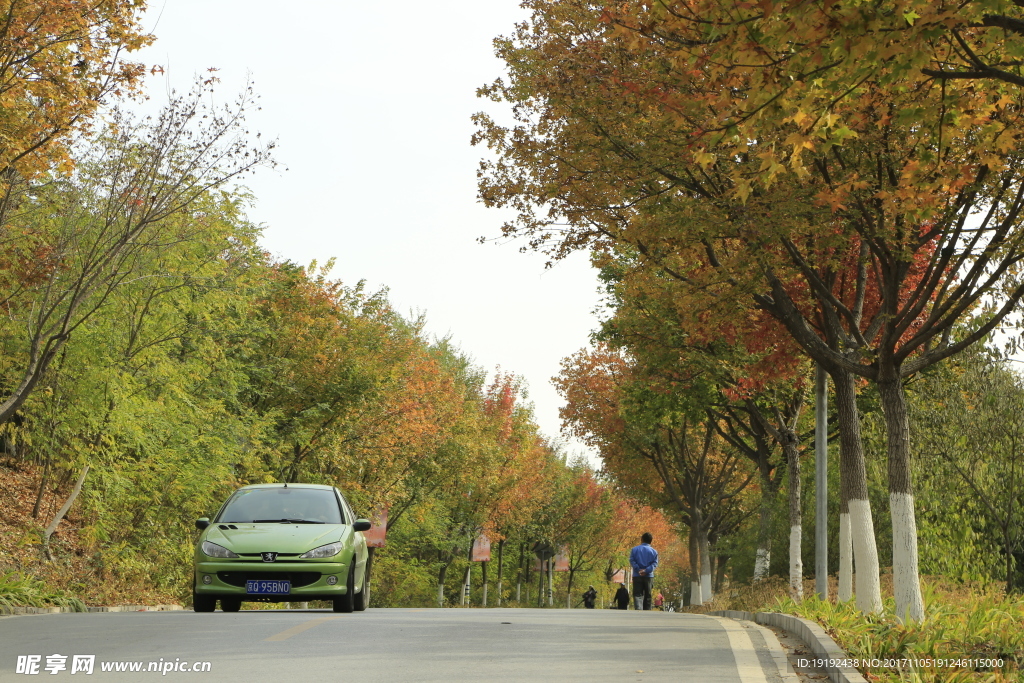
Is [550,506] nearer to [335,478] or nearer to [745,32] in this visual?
[335,478]

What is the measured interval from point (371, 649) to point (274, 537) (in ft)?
14.6

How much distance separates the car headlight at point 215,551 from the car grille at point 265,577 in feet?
0.67

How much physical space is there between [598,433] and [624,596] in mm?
9002

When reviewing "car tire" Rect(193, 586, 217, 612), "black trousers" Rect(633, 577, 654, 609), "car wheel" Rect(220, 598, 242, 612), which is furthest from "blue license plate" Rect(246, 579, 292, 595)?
"black trousers" Rect(633, 577, 654, 609)

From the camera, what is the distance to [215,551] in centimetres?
1391

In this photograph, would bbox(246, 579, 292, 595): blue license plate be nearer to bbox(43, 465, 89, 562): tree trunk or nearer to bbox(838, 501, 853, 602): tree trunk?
bbox(838, 501, 853, 602): tree trunk

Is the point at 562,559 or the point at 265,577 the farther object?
the point at 562,559

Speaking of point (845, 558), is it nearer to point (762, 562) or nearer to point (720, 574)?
point (762, 562)

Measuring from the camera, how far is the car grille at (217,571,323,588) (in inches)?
541

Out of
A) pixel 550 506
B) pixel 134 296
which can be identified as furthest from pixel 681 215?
pixel 550 506

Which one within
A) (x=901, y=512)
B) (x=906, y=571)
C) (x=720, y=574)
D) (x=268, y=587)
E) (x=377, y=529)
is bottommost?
(x=268, y=587)

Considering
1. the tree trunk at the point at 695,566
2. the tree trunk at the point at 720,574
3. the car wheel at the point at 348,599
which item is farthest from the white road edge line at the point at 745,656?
A: the tree trunk at the point at 720,574

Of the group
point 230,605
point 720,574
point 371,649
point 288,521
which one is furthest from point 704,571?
point 371,649

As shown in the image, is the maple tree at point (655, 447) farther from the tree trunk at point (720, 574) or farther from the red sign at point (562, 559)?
the red sign at point (562, 559)
